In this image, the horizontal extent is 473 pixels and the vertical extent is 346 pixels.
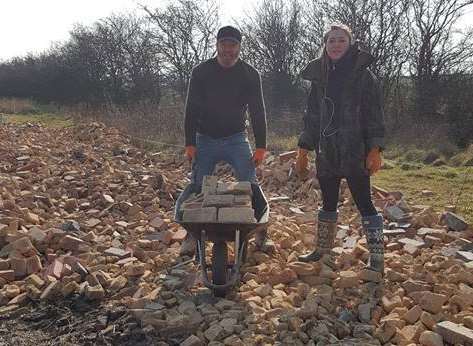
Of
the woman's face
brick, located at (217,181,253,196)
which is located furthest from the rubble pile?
the woman's face

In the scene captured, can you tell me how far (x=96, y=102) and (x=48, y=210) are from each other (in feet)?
66.7

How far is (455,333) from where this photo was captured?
2.66 metres

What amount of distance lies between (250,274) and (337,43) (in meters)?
1.88

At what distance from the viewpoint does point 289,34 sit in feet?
64.3

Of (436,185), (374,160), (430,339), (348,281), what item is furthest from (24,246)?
(436,185)

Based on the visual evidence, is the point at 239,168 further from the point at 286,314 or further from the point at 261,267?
the point at 286,314

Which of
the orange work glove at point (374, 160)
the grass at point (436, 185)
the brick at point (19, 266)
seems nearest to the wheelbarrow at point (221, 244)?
the orange work glove at point (374, 160)

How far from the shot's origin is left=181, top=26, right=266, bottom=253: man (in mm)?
3986

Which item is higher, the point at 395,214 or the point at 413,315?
the point at 395,214

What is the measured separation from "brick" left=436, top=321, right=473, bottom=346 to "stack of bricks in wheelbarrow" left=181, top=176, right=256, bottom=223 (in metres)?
1.33

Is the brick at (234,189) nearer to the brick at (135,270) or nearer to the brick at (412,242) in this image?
the brick at (135,270)

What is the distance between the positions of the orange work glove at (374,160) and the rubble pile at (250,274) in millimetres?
818

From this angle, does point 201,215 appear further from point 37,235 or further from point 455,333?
point 37,235

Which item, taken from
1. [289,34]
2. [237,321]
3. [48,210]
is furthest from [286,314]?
[289,34]
